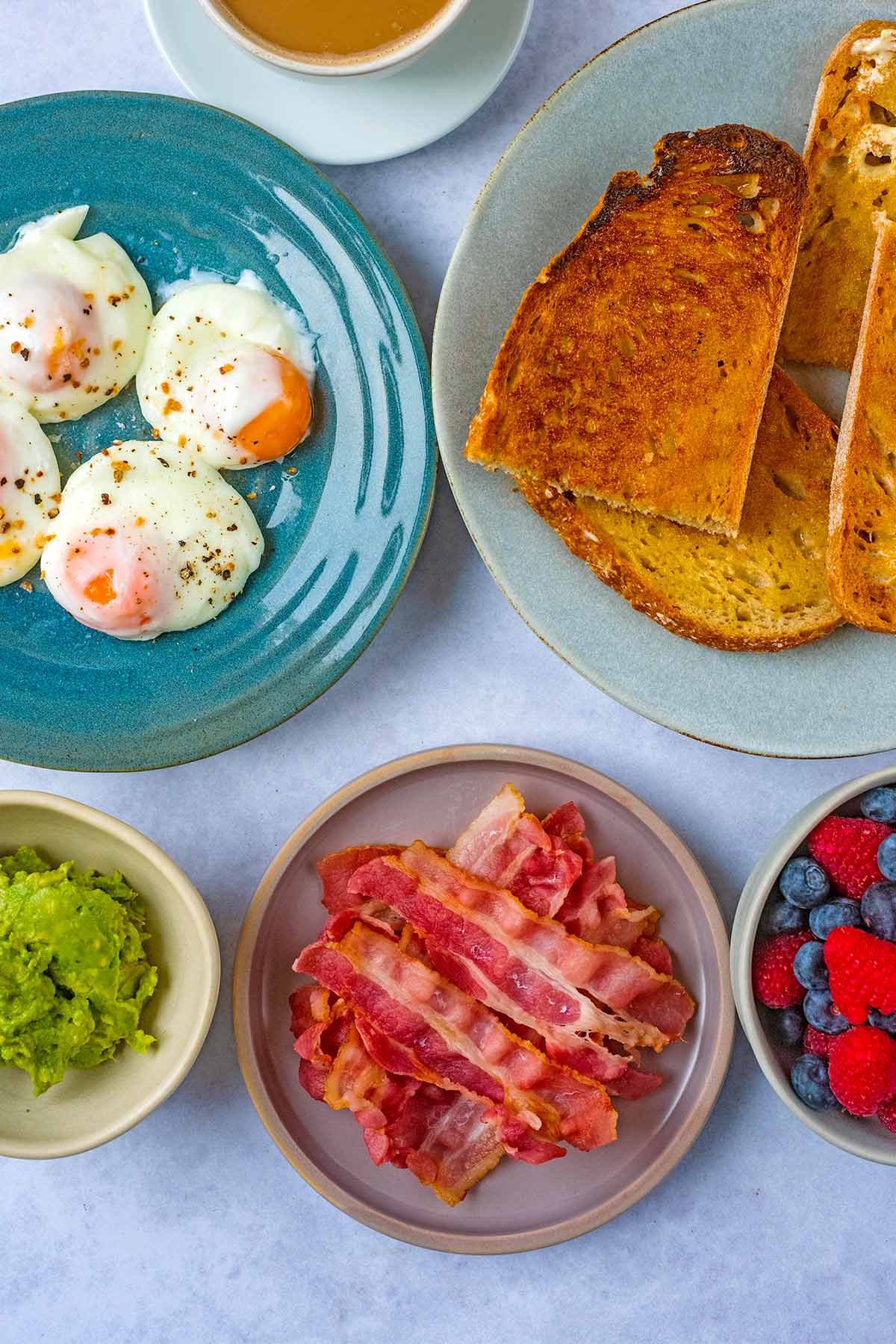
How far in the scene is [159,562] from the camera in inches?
63.1

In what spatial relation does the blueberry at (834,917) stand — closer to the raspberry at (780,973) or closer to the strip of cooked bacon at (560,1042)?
the raspberry at (780,973)

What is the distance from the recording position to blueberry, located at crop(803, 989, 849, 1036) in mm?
1528

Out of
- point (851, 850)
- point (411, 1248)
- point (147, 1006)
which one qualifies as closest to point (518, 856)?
point (851, 850)

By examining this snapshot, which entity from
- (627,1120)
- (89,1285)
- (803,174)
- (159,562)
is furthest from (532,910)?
(803,174)

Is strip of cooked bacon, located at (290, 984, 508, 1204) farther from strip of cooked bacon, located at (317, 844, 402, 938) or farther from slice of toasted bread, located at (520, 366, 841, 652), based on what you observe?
slice of toasted bread, located at (520, 366, 841, 652)

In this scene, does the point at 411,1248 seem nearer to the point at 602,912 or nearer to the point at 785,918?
the point at 602,912

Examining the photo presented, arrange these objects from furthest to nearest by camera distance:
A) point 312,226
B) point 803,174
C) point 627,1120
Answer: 1. point 627,1120
2. point 312,226
3. point 803,174

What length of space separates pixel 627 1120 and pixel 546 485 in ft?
3.36

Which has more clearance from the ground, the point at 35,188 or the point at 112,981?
the point at 35,188

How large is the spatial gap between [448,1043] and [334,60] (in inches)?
56.7

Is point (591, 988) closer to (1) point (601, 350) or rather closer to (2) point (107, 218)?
(1) point (601, 350)

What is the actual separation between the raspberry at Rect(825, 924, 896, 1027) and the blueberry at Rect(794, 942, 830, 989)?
1.3 inches

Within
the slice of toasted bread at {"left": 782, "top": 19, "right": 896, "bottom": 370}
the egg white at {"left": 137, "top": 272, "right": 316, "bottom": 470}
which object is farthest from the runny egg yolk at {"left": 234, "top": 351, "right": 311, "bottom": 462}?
the slice of toasted bread at {"left": 782, "top": 19, "right": 896, "bottom": 370}

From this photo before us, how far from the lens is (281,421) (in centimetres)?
157
